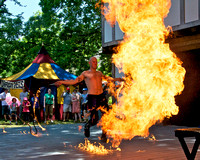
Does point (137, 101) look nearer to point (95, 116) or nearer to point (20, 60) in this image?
point (95, 116)

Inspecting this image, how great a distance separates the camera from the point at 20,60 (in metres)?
31.9

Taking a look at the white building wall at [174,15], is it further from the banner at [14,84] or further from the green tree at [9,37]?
the green tree at [9,37]

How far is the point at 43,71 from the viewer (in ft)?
62.7

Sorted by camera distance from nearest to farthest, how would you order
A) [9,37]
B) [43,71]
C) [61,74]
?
[43,71]
[61,74]
[9,37]

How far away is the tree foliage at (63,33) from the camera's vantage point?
25.6 metres

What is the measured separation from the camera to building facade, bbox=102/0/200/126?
36.2 feet

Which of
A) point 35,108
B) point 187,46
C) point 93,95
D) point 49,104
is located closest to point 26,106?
point 49,104

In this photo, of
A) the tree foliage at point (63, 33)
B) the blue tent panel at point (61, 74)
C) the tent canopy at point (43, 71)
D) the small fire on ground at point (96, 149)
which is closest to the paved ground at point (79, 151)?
the small fire on ground at point (96, 149)

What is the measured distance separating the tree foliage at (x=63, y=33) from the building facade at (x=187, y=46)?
11.3 meters

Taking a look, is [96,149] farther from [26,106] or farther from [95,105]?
[26,106]

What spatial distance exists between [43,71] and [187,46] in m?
9.79

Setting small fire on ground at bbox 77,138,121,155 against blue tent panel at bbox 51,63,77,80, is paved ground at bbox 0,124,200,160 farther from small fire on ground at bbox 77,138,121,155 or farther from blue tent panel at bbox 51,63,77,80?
blue tent panel at bbox 51,63,77,80

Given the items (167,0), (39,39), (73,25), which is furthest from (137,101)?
(39,39)

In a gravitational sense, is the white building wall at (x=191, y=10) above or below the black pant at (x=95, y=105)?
above
